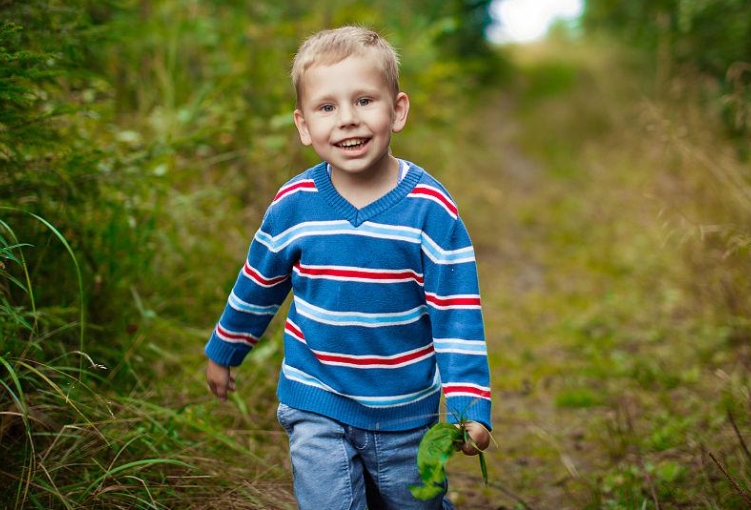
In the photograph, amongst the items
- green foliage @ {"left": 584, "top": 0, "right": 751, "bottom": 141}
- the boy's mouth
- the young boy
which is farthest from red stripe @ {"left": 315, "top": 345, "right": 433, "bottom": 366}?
green foliage @ {"left": 584, "top": 0, "right": 751, "bottom": 141}

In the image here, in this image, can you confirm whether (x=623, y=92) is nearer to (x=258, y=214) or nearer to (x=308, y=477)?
(x=258, y=214)

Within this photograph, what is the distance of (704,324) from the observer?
4.80 meters

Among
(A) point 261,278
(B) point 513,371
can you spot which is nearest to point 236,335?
(A) point 261,278

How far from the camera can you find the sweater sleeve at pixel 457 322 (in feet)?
6.37

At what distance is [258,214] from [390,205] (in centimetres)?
252

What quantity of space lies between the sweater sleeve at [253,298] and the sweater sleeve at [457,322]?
443 mm

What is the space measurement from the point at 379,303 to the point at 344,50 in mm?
693

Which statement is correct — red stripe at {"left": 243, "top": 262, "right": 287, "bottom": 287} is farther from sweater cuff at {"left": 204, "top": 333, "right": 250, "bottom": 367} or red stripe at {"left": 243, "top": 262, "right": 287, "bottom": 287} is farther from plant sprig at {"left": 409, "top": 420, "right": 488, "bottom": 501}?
plant sprig at {"left": 409, "top": 420, "right": 488, "bottom": 501}

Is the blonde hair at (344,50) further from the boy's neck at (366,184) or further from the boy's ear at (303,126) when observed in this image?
the boy's neck at (366,184)

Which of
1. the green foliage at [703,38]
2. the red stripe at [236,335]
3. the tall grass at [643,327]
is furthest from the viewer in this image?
the green foliage at [703,38]

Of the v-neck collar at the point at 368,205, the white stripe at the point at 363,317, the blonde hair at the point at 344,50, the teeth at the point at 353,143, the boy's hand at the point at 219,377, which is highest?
the blonde hair at the point at 344,50

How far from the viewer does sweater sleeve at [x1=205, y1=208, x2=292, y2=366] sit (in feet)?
7.03

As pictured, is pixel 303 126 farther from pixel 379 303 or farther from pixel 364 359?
pixel 364 359

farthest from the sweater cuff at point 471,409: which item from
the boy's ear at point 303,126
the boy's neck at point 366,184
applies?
the boy's ear at point 303,126
